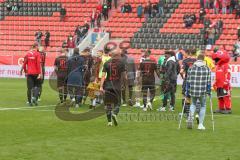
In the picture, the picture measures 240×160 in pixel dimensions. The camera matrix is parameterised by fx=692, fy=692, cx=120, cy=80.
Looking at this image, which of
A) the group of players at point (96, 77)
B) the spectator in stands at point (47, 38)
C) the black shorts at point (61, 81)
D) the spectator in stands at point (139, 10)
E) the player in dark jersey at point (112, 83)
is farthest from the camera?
the spectator in stands at point (47, 38)

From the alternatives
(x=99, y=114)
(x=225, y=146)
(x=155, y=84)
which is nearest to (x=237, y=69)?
(x=155, y=84)

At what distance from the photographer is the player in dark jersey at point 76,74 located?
2220cm

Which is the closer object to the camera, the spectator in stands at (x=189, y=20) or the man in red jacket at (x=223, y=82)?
the man in red jacket at (x=223, y=82)

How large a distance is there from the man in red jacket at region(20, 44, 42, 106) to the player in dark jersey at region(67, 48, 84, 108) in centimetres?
98

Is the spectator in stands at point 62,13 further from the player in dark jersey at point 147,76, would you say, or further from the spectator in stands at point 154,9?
the player in dark jersey at point 147,76

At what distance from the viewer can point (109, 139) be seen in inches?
569

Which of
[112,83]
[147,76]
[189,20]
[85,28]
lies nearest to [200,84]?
[112,83]

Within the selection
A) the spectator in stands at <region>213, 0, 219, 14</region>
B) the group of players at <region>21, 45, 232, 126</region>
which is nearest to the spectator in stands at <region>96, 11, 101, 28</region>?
the spectator in stands at <region>213, 0, 219, 14</region>

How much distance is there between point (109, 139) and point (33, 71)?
8255 millimetres

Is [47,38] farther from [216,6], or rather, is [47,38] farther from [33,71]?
[33,71]

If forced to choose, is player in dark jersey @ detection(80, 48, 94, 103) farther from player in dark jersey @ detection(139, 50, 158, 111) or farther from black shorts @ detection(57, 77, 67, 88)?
player in dark jersey @ detection(139, 50, 158, 111)

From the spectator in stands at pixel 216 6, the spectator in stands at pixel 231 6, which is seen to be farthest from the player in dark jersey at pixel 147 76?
the spectator in stands at pixel 216 6

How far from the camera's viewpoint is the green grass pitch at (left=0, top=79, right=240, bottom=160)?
12.5m

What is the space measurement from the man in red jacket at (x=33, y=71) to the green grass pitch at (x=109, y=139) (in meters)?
2.38
